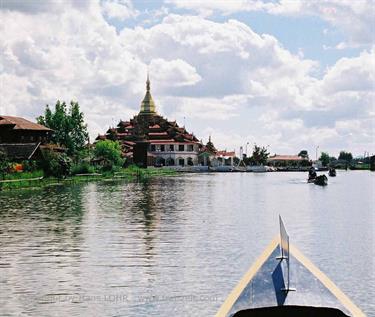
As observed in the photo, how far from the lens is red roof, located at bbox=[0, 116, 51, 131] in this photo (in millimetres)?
91688

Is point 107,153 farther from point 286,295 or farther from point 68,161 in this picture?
point 286,295

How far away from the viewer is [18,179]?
6475 cm

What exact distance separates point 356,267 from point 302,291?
10687mm

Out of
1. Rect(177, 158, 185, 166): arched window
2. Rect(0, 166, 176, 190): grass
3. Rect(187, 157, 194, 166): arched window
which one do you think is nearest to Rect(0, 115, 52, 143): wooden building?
Rect(0, 166, 176, 190): grass

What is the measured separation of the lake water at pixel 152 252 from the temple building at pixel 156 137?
9802 cm

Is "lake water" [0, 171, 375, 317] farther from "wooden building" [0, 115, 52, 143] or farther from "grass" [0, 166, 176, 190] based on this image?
"wooden building" [0, 115, 52, 143]

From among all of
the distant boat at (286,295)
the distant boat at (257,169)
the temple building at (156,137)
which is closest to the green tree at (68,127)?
the temple building at (156,137)

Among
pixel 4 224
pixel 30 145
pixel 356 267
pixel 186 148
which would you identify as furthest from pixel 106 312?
pixel 186 148

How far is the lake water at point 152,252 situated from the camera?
52.3 ft

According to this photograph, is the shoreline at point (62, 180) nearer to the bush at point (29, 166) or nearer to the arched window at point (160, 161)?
the bush at point (29, 166)

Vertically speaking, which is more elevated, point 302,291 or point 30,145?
point 30,145

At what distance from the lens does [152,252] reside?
23203 mm

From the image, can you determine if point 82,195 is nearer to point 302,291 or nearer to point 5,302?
point 5,302

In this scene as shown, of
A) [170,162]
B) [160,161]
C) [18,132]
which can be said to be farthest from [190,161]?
[18,132]
